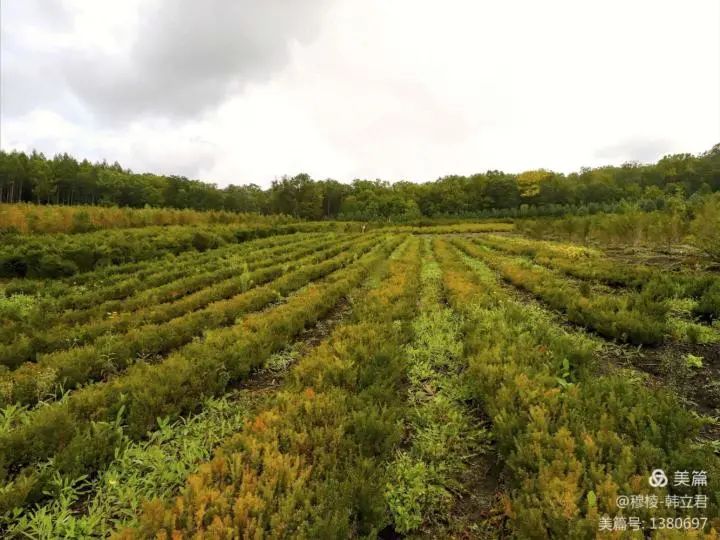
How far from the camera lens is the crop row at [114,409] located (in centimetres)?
356

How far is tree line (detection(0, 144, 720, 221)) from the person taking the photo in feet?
237

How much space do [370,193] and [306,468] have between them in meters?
108

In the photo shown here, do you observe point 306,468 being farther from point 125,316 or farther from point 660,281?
point 660,281

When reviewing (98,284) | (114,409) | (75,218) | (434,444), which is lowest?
(434,444)

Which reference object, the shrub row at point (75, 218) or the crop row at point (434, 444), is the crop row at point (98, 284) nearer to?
the shrub row at point (75, 218)

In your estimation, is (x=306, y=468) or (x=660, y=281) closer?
(x=306, y=468)

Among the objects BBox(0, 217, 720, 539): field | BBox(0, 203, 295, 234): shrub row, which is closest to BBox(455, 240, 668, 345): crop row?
BBox(0, 217, 720, 539): field

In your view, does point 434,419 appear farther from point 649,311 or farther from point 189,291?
point 189,291

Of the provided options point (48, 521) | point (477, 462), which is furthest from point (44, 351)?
point (477, 462)

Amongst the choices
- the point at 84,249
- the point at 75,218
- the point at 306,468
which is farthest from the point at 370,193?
the point at 306,468

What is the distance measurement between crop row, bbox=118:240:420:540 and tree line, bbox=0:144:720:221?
2868 inches

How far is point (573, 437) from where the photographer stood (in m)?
3.52

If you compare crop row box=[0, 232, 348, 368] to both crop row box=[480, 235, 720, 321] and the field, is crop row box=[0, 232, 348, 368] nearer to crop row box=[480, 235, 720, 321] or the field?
the field

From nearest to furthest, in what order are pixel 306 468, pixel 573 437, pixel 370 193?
pixel 306 468 < pixel 573 437 < pixel 370 193
